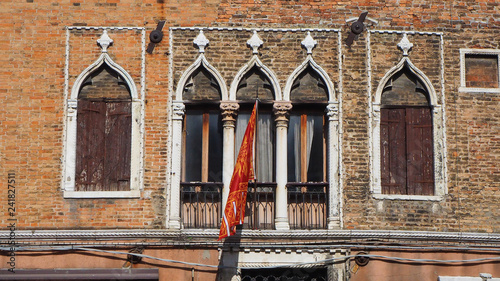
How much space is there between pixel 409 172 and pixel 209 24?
4304mm

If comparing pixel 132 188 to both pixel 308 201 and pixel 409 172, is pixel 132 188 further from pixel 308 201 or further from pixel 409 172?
pixel 409 172

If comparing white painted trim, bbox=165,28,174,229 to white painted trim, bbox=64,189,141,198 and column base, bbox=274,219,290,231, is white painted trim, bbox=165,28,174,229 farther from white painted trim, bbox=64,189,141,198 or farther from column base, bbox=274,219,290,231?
column base, bbox=274,219,290,231

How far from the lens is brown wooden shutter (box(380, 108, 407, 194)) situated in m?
14.6

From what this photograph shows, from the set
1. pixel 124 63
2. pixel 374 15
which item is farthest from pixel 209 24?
pixel 374 15

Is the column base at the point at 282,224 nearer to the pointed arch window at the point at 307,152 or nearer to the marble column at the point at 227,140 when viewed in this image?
the pointed arch window at the point at 307,152

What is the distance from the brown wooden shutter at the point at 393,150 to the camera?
14555mm

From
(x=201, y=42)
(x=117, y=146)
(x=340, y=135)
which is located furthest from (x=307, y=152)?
(x=117, y=146)

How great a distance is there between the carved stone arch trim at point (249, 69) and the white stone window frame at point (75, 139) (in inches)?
62.4

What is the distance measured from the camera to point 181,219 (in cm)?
1427

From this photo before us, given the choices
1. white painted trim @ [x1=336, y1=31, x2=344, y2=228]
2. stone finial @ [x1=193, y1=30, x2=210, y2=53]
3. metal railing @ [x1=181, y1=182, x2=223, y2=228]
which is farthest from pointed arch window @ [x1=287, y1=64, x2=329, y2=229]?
stone finial @ [x1=193, y1=30, x2=210, y2=53]

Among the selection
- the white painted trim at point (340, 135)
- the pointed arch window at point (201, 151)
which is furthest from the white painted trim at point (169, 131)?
the white painted trim at point (340, 135)

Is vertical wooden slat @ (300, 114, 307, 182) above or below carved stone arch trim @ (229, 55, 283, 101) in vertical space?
below

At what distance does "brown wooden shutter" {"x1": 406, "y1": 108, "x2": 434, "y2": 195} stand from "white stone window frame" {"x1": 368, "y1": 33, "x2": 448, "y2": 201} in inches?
4.1

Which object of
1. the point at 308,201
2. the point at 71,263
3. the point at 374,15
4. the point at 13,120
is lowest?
the point at 71,263
